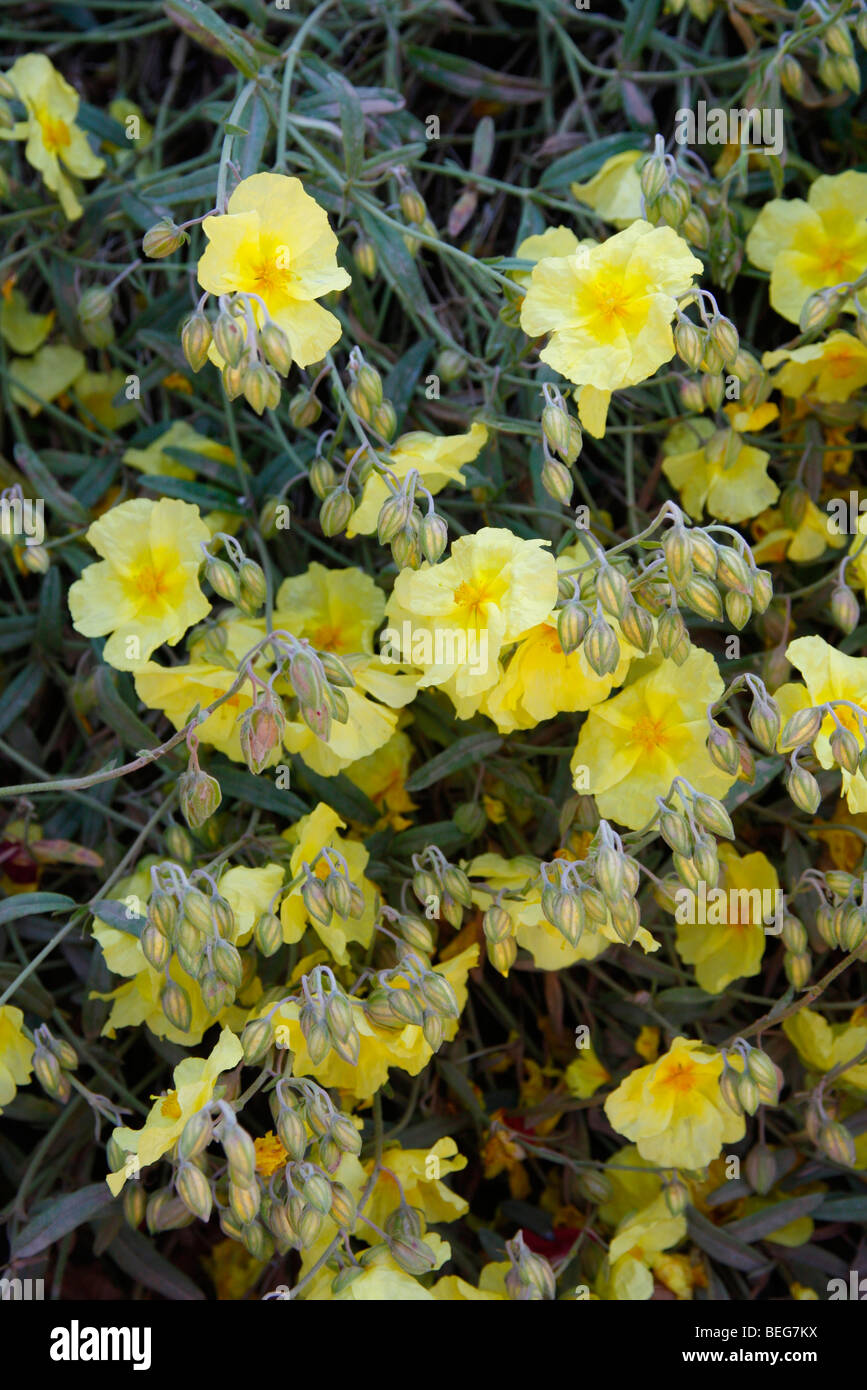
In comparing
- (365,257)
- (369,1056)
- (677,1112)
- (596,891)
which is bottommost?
(677,1112)

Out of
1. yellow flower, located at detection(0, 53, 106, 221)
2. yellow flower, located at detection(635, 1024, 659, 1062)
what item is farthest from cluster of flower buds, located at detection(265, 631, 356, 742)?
yellow flower, located at detection(0, 53, 106, 221)

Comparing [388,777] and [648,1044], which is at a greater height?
[388,777]

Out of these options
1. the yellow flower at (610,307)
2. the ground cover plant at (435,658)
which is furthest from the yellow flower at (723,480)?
the yellow flower at (610,307)

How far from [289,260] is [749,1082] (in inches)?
35.7

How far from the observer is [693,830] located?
114 cm

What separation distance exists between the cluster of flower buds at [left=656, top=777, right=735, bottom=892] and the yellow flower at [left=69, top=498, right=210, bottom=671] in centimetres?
55

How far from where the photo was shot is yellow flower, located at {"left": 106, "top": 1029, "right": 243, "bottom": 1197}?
1.10m

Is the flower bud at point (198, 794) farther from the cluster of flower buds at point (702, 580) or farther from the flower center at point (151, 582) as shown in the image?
the cluster of flower buds at point (702, 580)

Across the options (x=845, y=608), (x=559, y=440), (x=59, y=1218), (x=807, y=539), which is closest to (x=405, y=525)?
(x=559, y=440)

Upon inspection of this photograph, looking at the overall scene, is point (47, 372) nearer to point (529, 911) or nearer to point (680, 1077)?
point (529, 911)

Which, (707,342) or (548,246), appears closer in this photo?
(707,342)

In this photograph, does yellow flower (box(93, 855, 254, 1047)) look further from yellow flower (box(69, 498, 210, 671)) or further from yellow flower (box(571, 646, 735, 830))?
yellow flower (box(571, 646, 735, 830))
